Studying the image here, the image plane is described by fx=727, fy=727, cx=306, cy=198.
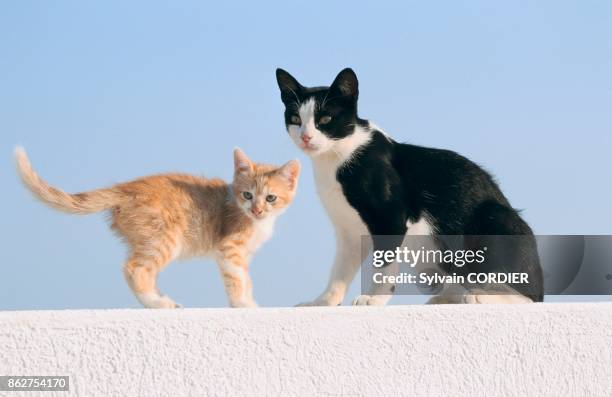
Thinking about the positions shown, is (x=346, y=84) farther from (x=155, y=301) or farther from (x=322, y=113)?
(x=155, y=301)

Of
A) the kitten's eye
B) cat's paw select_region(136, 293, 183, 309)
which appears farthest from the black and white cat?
cat's paw select_region(136, 293, 183, 309)

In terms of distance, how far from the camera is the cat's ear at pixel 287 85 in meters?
2.74

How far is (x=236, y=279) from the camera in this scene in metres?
2.62

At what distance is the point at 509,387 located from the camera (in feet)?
7.09

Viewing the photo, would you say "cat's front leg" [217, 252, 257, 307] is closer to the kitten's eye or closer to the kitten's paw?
the kitten's paw

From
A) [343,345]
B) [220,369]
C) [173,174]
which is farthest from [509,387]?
[173,174]

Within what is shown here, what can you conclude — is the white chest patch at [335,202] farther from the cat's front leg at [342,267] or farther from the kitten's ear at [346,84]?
the kitten's ear at [346,84]

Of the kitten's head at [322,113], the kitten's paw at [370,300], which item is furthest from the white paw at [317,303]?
the kitten's head at [322,113]

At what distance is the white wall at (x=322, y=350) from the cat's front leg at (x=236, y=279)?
0.48 m

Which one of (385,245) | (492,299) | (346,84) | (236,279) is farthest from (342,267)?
(346,84)

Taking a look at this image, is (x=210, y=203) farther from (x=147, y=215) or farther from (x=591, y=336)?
(x=591, y=336)

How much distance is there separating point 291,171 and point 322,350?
0.90 meters

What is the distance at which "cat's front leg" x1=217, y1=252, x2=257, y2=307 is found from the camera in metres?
Answer: 2.59

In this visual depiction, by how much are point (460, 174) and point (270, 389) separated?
1084 millimetres
